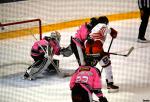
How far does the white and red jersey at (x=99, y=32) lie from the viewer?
437 centimetres

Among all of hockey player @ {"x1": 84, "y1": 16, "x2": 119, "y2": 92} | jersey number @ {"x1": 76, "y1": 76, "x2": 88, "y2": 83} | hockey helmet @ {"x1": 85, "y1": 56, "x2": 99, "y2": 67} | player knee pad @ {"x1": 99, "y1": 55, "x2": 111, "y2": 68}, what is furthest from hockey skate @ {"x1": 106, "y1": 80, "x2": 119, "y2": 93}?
jersey number @ {"x1": 76, "y1": 76, "x2": 88, "y2": 83}

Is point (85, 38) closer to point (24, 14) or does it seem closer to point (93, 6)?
point (24, 14)

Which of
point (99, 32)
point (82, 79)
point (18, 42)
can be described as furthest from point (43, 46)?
point (18, 42)

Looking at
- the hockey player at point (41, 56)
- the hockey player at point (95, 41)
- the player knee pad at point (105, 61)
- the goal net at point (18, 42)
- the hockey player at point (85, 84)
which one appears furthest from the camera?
the goal net at point (18, 42)

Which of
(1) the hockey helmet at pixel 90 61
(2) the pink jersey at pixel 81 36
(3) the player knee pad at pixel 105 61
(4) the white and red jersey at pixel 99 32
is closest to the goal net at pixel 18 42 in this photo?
(2) the pink jersey at pixel 81 36

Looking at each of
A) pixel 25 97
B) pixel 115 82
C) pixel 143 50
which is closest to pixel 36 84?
pixel 25 97

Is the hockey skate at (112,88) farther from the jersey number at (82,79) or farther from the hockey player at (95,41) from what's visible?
the jersey number at (82,79)

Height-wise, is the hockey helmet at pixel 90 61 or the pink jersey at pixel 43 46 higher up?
the hockey helmet at pixel 90 61

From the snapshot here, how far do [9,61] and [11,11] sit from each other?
2417 millimetres

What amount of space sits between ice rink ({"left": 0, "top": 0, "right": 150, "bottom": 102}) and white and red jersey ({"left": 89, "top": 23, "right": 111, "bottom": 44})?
0.66 metres

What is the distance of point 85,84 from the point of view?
12.8 ft

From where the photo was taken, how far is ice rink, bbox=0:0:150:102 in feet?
15.7

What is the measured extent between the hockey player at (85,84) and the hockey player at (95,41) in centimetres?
32

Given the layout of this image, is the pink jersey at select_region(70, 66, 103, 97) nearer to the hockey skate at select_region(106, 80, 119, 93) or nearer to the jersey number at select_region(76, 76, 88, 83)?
the jersey number at select_region(76, 76, 88, 83)
